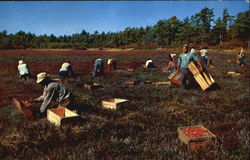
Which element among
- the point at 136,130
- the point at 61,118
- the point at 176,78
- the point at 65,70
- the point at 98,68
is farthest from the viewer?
the point at 98,68

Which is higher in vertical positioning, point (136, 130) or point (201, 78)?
point (201, 78)

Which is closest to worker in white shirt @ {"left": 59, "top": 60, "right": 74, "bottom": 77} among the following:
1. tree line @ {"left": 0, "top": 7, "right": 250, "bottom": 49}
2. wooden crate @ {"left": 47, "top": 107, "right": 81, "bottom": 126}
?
wooden crate @ {"left": 47, "top": 107, "right": 81, "bottom": 126}

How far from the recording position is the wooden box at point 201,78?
1083 cm

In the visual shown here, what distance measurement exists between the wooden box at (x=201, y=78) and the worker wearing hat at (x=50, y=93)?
21.6 feet

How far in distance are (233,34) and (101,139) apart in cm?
8878

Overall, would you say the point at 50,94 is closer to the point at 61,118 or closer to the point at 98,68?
the point at 61,118

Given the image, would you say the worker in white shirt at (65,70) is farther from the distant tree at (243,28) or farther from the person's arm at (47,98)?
the distant tree at (243,28)

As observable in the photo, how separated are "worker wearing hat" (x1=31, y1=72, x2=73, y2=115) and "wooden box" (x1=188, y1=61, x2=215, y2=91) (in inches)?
259

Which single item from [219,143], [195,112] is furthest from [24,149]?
[195,112]

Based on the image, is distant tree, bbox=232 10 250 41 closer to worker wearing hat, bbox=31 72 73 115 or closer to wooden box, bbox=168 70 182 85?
wooden box, bbox=168 70 182 85

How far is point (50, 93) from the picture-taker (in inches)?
270

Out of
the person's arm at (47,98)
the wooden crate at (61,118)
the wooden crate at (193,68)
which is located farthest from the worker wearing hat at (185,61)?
the person's arm at (47,98)

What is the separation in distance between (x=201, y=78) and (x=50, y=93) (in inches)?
295

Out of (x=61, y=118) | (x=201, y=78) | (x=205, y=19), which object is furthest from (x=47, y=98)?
(x=205, y=19)
